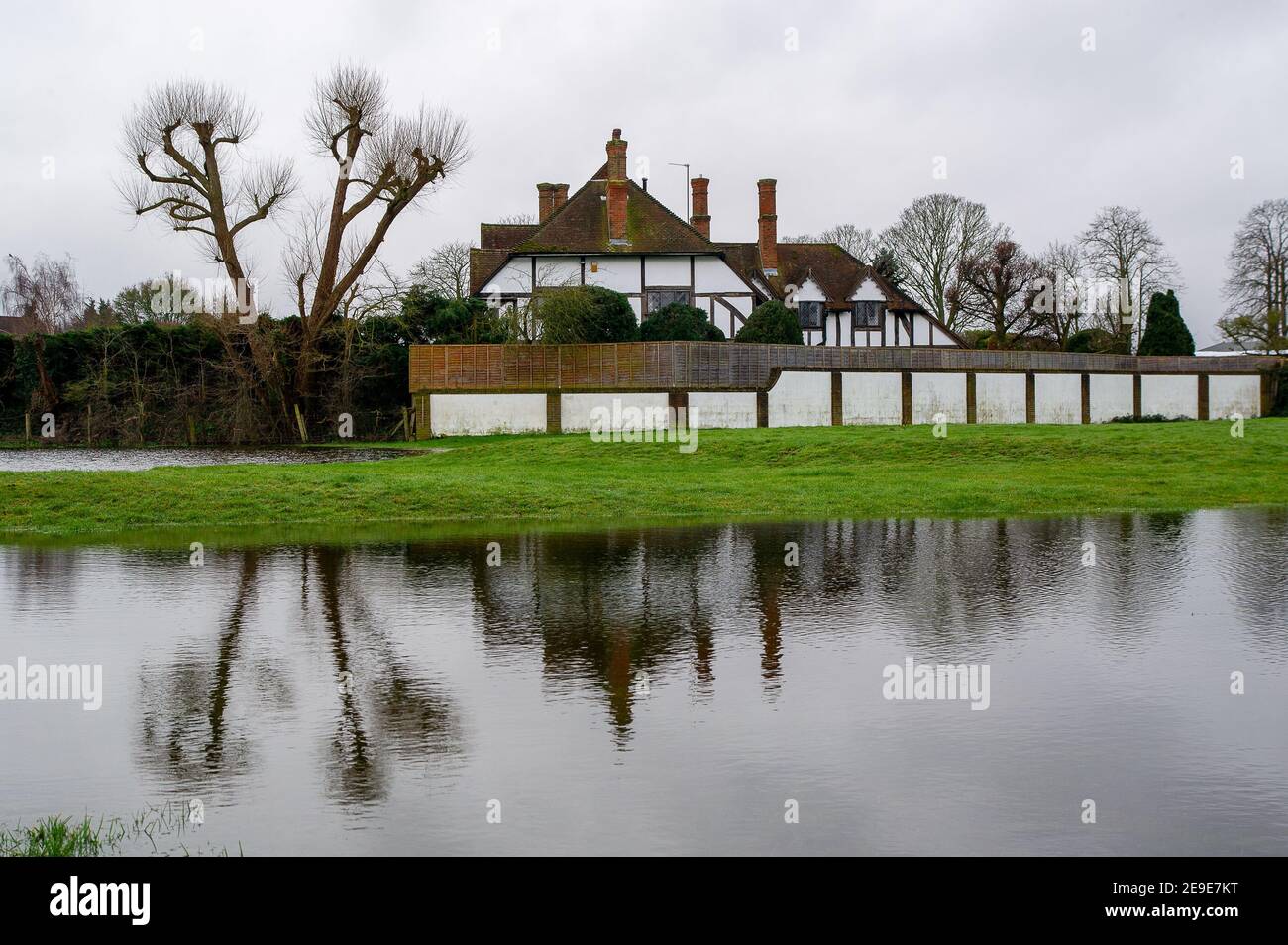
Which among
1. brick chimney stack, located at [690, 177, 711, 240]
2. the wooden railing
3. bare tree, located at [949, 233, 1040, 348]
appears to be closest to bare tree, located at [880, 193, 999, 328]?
bare tree, located at [949, 233, 1040, 348]

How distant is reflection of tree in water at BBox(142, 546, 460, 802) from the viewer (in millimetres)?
7379

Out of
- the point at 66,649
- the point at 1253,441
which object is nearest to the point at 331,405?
the point at 1253,441

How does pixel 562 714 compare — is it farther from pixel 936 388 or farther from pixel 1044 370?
pixel 1044 370

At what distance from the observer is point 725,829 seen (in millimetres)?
6340

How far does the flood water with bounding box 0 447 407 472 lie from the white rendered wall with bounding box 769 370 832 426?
1302 cm

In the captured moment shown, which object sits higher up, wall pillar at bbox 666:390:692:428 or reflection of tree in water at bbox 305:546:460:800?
wall pillar at bbox 666:390:692:428

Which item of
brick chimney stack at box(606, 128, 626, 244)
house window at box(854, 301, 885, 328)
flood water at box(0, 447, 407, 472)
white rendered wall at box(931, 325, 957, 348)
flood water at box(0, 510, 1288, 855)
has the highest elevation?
brick chimney stack at box(606, 128, 626, 244)

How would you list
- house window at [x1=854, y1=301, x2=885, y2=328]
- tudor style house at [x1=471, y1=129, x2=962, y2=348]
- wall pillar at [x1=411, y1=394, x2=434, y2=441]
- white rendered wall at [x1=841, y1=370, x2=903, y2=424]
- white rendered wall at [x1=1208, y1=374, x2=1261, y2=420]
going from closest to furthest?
wall pillar at [x1=411, y1=394, x2=434, y2=441], white rendered wall at [x1=841, y1=370, x2=903, y2=424], white rendered wall at [x1=1208, y1=374, x2=1261, y2=420], tudor style house at [x1=471, y1=129, x2=962, y2=348], house window at [x1=854, y1=301, x2=885, y2=328]

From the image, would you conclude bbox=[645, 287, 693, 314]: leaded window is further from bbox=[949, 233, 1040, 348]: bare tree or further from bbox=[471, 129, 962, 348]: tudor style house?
bbox=[949, 233, 1040, 348]: bare tree

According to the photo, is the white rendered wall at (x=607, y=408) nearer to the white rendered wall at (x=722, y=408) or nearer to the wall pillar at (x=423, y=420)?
the white rendered wall at (x=722, y=408)

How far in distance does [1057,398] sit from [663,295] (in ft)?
54.9

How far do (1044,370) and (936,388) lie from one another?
5169 mm
